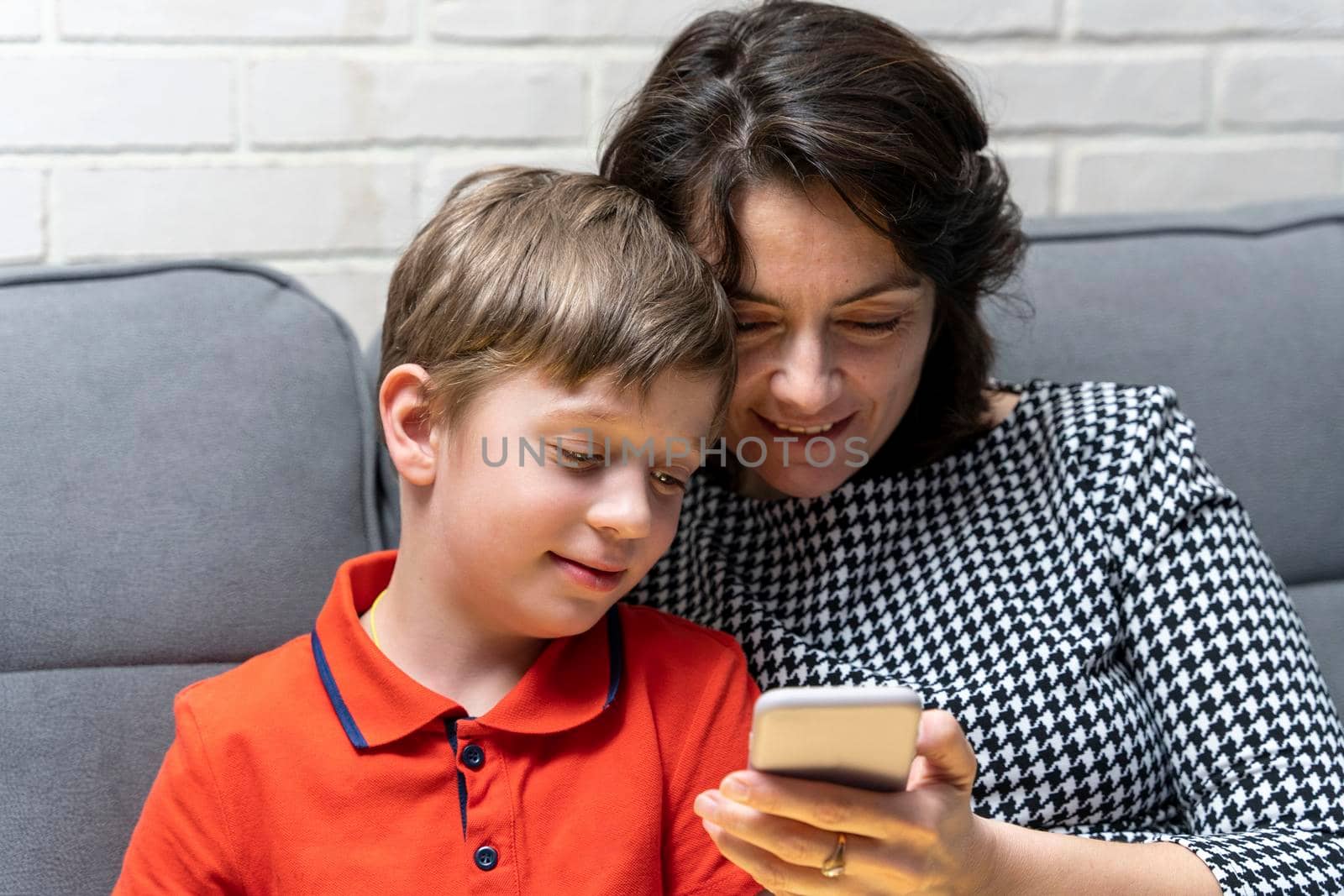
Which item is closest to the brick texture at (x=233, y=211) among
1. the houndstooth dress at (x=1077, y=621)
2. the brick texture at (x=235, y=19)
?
the brick texture at (x=235, y=19)

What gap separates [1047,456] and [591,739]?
1.61 feet

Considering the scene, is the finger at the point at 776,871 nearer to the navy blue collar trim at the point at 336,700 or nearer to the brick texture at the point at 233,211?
the navy blue collar trim at the point at 336,700

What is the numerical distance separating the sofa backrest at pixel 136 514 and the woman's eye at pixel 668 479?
386 millimetres

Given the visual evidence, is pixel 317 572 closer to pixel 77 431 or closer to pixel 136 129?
pixel 77 431

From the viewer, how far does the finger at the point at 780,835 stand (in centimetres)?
78

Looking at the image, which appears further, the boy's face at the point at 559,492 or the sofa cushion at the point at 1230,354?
the sofa cushion at the point at 1230,354

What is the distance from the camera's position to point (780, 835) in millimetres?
792

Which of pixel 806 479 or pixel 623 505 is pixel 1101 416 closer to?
pixel 806 479

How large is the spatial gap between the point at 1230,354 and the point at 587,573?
83 cm

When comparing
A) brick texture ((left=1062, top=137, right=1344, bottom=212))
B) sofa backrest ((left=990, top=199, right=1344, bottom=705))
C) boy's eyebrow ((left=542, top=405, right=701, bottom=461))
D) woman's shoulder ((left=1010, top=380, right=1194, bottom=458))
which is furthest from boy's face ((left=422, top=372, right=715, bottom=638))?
brick texture ((left=1062, top=137, right=1344, bottom=212))

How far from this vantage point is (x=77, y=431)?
1.16 m

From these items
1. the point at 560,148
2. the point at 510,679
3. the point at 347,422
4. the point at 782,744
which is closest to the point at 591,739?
the point at 510,679

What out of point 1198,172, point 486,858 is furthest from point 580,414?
point 1198,172

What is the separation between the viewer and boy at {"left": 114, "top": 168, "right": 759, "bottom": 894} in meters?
0.92
